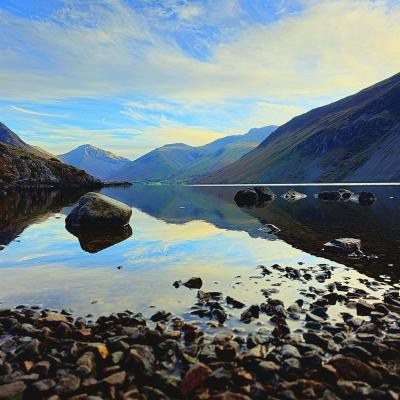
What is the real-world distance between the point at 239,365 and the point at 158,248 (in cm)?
1882

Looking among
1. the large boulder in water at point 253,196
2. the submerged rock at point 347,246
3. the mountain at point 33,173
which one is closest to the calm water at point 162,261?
the submerged rock at point 347,246

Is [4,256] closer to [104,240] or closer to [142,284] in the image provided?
[104,240]

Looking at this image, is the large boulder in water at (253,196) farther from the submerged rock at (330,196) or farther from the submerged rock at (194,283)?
the submerged rock at (194,283)

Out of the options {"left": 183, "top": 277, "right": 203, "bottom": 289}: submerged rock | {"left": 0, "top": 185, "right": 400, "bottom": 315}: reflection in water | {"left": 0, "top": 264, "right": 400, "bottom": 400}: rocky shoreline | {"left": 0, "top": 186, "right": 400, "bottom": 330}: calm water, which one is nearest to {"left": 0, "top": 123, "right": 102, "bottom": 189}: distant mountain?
{"left": 0, "top": 185, "right": 400, "bottom": 315}: reflection in water

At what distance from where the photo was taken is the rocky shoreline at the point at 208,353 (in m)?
9.26

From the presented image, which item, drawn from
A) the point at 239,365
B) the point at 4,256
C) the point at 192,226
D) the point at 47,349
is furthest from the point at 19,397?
the point at 192,226

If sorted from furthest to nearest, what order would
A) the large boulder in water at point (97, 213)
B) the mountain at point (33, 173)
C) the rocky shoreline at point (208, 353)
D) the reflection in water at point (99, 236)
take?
the mountain at point (33, 173)
the large boulder in water at point (97, 213)
the reflection in water at point (99, 236)
the rocky shoreline at point (208, 353)

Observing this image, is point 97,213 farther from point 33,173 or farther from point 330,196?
point 33,173

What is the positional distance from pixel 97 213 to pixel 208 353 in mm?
29741

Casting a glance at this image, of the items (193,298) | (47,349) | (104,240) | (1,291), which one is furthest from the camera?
(104,240)

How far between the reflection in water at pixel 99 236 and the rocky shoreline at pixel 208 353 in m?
13.7

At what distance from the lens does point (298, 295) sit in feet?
55.4

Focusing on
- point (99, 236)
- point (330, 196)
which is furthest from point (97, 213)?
point (330, 196)

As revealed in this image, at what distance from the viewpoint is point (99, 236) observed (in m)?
34.0
